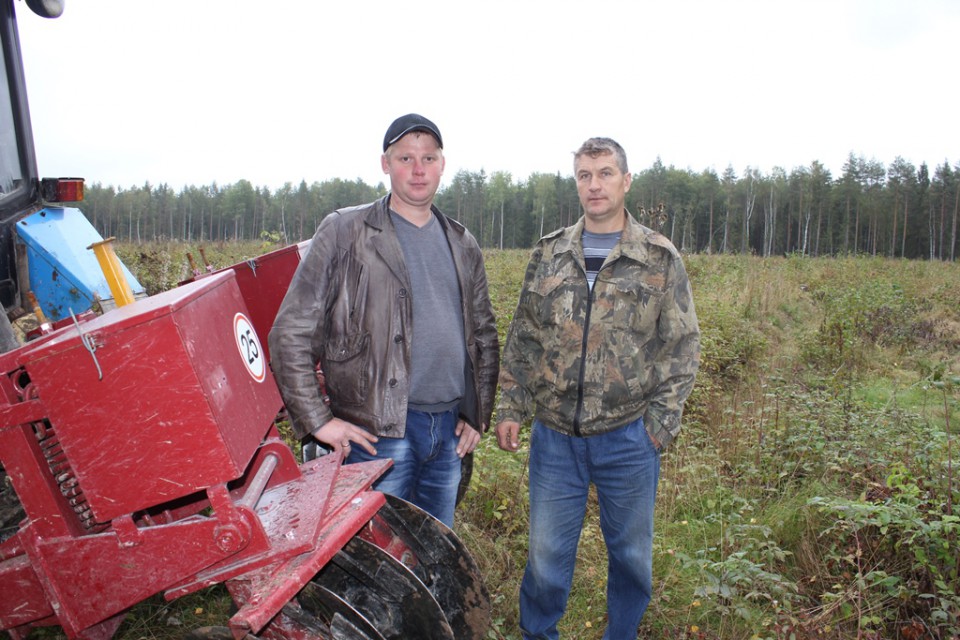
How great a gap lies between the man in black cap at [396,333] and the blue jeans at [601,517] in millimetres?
397

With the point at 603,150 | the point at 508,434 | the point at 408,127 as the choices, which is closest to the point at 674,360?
the point at 508,434

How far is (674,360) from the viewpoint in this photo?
2.85m

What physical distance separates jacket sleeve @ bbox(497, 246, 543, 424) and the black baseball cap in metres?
0.73

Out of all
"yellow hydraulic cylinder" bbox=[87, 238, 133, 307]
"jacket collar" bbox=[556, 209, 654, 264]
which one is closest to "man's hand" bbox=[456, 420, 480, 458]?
"jacket collar" bbox=[556, 209, 654, 264]

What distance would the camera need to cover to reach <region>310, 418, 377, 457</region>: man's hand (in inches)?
99.1

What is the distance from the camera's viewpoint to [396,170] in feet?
8.93

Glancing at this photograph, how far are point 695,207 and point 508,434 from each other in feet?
194

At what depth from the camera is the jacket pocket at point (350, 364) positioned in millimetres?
2588

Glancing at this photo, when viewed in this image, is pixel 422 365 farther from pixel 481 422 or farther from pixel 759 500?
pixel 759 500

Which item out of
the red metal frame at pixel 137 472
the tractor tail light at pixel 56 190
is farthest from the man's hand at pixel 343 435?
the tractor tail light at pixel 56 190

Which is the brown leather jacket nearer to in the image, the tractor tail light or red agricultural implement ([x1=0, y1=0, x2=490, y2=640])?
red agricultural implement ([x1=0, y1=0, x2=490, y2=640])

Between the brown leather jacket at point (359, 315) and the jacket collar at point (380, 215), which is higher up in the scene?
the jacket collar at point (380, 215)

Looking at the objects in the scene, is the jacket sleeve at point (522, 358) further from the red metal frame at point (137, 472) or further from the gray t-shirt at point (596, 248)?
the red metal frame at point (137, 472)

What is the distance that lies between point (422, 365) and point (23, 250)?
2051 millimetres
